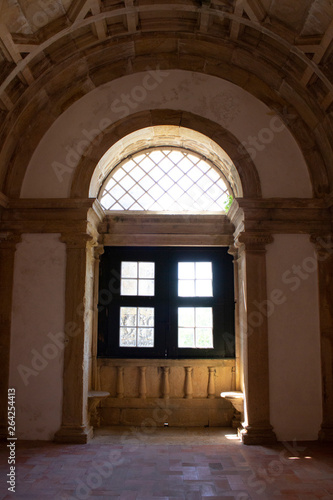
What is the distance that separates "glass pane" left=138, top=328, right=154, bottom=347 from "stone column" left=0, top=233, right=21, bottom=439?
→ 212 cm

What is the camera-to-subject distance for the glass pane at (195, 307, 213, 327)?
24.1ft

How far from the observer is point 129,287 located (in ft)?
24.5

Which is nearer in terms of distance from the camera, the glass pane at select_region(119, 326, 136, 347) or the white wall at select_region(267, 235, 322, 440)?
the white wall at select_region(267, 235, 322, 440)

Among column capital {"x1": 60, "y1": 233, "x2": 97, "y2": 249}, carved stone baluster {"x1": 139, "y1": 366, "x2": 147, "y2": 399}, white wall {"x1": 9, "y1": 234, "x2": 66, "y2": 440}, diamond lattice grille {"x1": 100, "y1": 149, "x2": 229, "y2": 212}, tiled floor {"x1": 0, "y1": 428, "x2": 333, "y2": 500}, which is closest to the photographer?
tiled floor {"x1": 0, "y1": 428, "x2": 333, "y2": 500}

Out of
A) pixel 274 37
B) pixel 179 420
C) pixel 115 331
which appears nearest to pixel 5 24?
pixel 274 37

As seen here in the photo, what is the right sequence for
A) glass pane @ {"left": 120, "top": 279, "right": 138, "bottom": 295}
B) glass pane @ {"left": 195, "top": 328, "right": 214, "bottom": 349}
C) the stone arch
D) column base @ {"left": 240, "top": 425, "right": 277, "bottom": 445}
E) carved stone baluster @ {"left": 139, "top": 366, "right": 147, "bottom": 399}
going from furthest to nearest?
glass pane @ {"left": 120, "top": 279, "right": 138, "bottom": 295}, glass pane @ {"left": 195, "top": 328, "right": 214, "bottom": 349}, carved stone baluster @ {"left": 139, "top": 366, "right": 147, "bottom": 399}, the stone arch, column base @ {"left": 240, "top": 425, "right": 277, "bottom": 445}

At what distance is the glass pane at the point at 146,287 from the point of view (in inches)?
293

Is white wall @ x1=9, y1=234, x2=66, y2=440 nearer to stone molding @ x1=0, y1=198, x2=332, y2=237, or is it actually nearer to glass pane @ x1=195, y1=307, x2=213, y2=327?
stone molding @ x1=0, y1=198, x2=332, y2=237

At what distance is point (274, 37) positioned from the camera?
588 centimetres

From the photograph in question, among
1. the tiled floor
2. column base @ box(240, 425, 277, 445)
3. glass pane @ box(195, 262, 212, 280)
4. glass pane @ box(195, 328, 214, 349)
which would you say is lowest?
the tiled floor

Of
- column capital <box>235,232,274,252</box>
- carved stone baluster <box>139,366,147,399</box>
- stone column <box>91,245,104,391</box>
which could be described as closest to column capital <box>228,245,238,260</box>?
column capital <box>235,232,274,252</box>

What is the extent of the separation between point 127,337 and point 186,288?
1.27 meters

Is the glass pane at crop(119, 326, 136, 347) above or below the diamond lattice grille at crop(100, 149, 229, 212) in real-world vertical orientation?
below

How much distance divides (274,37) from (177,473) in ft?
18.0
